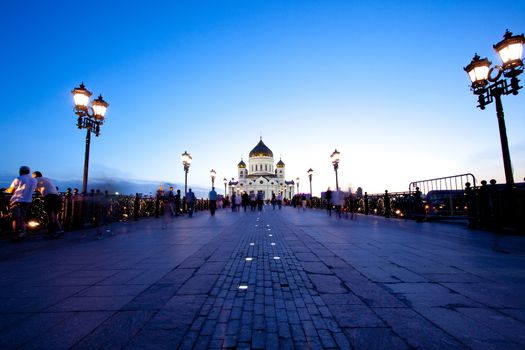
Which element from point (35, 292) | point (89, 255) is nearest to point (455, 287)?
point (35, 292)

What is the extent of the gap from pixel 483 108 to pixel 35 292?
38.4 ft

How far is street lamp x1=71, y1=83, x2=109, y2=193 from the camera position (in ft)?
37.9

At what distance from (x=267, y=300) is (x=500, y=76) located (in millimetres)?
10074

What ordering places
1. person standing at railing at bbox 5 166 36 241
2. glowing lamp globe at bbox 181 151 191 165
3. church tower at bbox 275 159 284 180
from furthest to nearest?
church tower at bbox 275 159 284 180 < glowing lamp globe at bbox 181 151 191 165 < person standing at railing at bbox 5 166 36 241

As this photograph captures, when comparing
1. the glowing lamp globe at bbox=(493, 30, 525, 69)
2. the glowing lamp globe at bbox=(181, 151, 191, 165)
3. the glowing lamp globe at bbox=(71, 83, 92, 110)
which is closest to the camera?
the glowing lamp globe at bbox=(493, 30, 525, 69)

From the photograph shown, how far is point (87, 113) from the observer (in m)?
12.0

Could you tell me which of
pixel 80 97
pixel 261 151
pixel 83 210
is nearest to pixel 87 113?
pixel 80 97

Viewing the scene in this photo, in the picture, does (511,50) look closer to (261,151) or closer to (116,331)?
(116,331)

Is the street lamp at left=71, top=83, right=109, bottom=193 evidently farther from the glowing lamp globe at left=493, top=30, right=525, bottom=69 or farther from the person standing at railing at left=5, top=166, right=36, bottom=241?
the glowing lamp globe at left=493, top=30, right=525, bottom=69

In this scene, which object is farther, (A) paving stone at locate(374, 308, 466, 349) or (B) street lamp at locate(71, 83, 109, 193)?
(B) street lamp at locate(71, 83, 109, 193)

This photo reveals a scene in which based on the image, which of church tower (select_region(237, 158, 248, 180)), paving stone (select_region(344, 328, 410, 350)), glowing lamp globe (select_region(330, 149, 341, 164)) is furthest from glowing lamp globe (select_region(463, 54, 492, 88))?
church tower (select_region(237, 158, 248, 180))

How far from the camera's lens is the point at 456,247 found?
6.33 m

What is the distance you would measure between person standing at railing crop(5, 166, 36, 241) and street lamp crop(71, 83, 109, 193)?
8.68 feet

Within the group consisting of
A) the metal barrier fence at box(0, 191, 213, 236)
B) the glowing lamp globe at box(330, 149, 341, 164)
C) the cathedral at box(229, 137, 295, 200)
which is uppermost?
the cathedral at box(229, 137, 295, 200)
